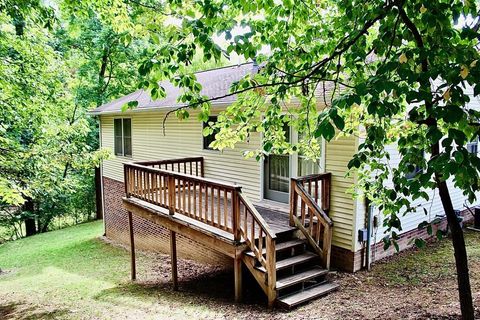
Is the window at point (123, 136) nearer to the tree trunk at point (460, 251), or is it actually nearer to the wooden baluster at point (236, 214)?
the wooden baluster at point (236, 214)

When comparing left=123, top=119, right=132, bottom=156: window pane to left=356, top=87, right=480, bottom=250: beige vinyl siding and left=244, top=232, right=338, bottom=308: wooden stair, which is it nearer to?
left=244, top=232, right=338, bottom=308: wooden stair

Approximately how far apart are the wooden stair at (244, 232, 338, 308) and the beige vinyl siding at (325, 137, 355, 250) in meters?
0.82

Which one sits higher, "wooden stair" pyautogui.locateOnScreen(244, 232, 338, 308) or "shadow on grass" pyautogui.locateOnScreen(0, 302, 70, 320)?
"wooden stair" pyautogui.locateOnScreen(244, 232, 338, 308)

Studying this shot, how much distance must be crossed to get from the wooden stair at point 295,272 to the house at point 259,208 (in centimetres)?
2

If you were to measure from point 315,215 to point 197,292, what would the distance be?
291cm

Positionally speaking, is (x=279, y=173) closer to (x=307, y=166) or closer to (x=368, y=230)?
(x=307, y=166)

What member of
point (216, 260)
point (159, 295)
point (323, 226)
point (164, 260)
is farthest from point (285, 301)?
point (164, 260)

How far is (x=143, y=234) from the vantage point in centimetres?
1282

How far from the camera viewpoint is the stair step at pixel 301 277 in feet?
19.7

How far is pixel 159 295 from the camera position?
7598mm

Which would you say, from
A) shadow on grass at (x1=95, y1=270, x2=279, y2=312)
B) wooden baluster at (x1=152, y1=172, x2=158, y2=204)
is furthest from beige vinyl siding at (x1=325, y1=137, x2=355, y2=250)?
wooden baluster at (x1=152, y1=172, x2=158, y2=204)

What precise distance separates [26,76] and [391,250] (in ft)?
30.9

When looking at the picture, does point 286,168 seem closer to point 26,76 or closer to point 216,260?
point 216,260

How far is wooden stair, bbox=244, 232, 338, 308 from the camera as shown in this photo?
19.6 ft
